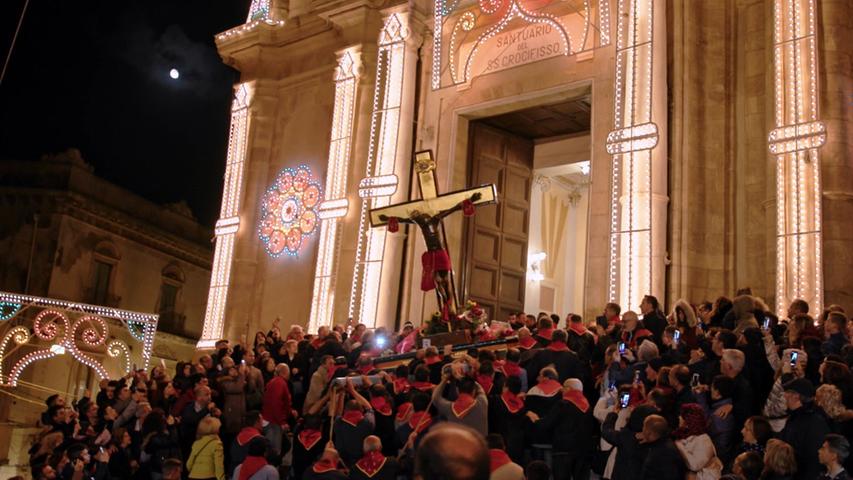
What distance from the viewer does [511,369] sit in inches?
434

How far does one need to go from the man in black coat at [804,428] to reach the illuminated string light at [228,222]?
51.0 ft

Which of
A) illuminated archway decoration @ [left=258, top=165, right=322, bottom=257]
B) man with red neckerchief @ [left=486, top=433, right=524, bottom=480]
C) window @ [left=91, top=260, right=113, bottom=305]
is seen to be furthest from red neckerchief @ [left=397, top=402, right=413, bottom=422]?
window @ [left=91, top=260, right=113, bottom=305]

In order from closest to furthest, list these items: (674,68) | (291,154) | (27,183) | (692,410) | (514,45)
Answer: (692,410) → (674,68) → (514,45) → (291,154) → (27,183)

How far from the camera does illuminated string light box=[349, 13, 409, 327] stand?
63.5 feet

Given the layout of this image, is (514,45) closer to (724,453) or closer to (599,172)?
(599,172)

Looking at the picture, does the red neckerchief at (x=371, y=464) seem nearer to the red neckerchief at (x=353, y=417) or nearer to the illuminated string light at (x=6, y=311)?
the red neckerchief at (x=353, y=417)

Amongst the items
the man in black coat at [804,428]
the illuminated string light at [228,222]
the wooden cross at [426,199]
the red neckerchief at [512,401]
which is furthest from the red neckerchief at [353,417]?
the illuminated string light at [228,222]

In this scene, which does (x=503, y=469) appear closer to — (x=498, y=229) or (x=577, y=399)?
(x=577, y=399)

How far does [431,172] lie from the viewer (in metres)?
16.8

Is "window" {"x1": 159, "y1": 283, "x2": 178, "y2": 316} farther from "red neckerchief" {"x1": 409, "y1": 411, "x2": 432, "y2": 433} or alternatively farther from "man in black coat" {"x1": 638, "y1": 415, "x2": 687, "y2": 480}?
"man in black coat" {"x1": 638, "y1": 415, "x2": 687, "y2": 480}

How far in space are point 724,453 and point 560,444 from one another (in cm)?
174

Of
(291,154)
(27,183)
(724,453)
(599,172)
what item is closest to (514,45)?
(599,172)

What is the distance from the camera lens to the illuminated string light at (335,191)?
20094 millimetres

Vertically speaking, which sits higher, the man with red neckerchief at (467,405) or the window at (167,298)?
the window at (167,298)
